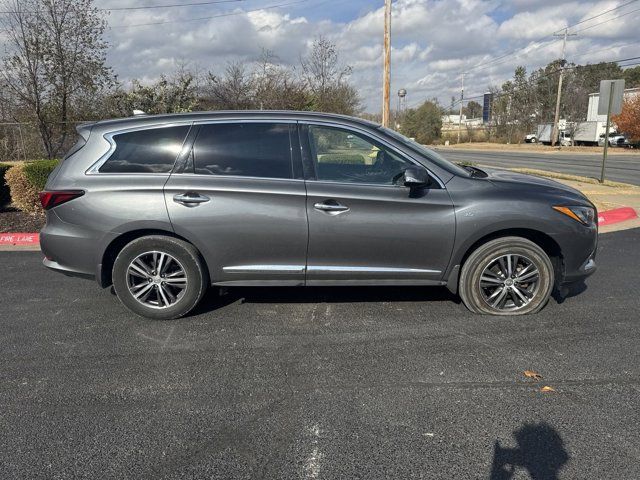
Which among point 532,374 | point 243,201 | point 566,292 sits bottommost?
point 532,374

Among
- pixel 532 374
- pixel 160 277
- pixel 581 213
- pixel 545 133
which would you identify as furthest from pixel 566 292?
pixel 545 133

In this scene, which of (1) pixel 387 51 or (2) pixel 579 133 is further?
(2) pixel 579 133

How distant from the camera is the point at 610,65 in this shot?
73750mm

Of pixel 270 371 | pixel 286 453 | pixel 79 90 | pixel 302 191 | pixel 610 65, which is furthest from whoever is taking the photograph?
pixel 610 65

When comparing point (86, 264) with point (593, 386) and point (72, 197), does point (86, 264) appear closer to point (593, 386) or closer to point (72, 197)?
point (72, 197)

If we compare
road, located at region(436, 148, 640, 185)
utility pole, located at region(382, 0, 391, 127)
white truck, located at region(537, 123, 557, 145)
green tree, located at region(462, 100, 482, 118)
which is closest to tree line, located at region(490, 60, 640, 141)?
white truck, located at region(537, 123, 557, 145)

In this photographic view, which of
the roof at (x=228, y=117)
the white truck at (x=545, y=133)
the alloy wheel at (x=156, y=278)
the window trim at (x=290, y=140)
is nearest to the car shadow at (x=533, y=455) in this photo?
the window trim at (x=290, y=140)

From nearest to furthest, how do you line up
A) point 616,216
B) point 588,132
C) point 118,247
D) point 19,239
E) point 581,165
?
point 118,247 < point 19,239 < point 616,216 < point 581,165 < point 588,132

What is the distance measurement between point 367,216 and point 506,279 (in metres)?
1.39

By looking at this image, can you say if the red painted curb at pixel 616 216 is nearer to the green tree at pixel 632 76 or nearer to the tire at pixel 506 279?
the tire at pixel 506 279

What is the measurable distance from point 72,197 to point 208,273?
132cm

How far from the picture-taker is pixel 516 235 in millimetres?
4246

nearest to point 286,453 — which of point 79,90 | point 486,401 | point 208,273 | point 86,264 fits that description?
point 486,401

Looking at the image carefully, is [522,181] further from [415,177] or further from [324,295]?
[324,295]
